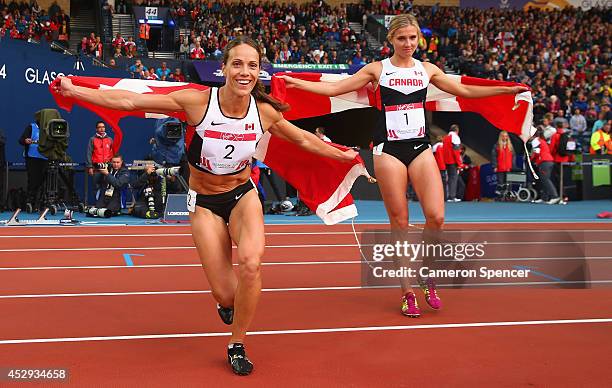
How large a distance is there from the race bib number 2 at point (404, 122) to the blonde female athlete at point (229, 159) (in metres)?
1.31

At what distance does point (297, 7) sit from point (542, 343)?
32315 mm

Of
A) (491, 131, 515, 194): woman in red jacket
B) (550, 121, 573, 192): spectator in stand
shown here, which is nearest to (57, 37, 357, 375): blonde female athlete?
(491, 131, 515, 194): woman in red jacket

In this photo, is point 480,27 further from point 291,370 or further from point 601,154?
point 291,370

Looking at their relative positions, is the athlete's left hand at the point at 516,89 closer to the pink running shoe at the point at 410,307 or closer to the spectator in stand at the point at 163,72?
the pink running shoe at the point at 410,307

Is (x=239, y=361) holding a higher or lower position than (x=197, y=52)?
lower

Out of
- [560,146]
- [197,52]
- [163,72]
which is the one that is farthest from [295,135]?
[197,52]

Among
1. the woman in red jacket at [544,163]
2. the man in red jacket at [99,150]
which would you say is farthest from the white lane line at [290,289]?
the woman in red jacket at [544,163]

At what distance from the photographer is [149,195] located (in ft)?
47.0

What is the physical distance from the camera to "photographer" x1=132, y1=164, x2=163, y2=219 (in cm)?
1423

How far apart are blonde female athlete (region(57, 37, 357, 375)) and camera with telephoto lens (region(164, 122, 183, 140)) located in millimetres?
9540

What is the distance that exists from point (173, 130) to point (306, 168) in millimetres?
8683

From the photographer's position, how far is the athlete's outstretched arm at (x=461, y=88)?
623 centimetres

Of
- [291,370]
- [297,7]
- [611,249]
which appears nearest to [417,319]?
[291,370]

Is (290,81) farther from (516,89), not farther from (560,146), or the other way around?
(560,146)
